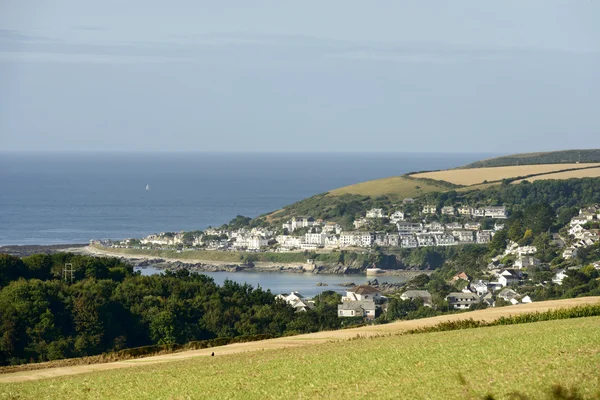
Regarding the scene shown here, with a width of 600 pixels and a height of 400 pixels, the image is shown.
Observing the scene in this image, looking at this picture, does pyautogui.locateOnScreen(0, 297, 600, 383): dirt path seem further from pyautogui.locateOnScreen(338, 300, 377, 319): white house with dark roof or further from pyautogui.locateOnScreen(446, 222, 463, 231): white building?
pyautogui.locateOnScreen(446, 222, 463, 231): white building

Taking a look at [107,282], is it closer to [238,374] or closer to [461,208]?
[238,374]

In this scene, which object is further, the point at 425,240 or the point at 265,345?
the point at 425,240

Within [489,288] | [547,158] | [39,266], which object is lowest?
[489,288]

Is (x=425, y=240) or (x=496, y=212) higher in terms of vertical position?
(x=496, y=212)

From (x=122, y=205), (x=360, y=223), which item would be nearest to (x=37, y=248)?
(x=360, y=223)

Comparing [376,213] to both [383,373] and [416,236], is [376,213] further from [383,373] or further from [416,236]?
[383,373]

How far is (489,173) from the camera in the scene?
382 feet

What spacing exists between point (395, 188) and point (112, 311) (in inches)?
3215

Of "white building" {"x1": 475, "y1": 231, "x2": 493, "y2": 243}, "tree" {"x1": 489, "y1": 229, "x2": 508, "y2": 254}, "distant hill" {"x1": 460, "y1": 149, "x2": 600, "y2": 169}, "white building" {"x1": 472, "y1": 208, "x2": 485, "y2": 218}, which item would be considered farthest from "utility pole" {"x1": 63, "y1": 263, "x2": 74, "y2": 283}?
"distant hill" {"x1": 460, "y1": 149, "x2": 600, "y2": 169}

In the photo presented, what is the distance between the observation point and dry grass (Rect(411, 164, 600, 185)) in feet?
367

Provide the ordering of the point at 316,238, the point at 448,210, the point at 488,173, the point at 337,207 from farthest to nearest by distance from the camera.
A: the point at 488,173 < the point at 337,207 < the point at 448,210 < the point at 316,238

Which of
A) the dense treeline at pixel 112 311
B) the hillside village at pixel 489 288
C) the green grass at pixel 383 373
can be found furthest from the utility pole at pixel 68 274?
the green grass at pixel 383 373

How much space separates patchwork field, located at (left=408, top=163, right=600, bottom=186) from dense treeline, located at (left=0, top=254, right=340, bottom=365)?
239ft

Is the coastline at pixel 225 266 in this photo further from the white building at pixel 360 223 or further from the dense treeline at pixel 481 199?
the dense treeline at pixel 481 199
